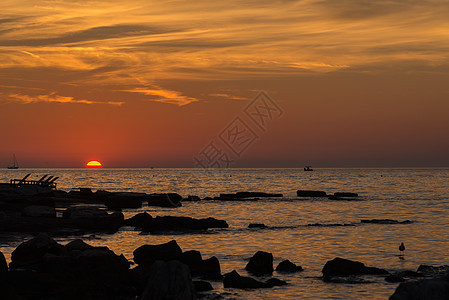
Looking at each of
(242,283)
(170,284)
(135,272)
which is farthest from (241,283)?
(170,284)

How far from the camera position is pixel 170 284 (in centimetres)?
1762

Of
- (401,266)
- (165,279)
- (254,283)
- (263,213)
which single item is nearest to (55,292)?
(165,279)

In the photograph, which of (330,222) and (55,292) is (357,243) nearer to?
(330,222)

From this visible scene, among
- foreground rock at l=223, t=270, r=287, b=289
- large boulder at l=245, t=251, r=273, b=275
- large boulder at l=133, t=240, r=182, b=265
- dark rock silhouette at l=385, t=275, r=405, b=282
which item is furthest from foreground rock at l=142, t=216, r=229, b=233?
dark rock silhouette at l=385, t=275, r=405, b=282

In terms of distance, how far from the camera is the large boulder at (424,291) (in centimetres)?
1619

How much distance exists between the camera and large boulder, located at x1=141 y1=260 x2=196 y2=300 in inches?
691

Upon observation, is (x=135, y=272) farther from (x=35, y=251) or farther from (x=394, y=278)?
(x=394, y=278)

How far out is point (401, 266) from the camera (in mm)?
31578

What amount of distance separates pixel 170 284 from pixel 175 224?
30959mm

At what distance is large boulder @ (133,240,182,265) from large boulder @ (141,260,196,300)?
9246 millimetres

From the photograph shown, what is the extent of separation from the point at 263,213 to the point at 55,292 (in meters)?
49.8

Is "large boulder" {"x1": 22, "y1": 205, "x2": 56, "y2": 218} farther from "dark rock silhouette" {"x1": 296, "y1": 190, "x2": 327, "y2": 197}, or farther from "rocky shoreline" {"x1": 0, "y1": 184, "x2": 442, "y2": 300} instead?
"dark rock silhouette" {"x1": 296, "y1": 190, "x2": 327, "y2": 197}

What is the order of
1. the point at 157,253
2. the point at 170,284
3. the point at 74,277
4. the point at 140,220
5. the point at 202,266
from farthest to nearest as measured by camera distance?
1. the point at 140,220
2. the point at 157,253
3. the point at 202,266
4. the point at 74,277
5. the point at 170,284

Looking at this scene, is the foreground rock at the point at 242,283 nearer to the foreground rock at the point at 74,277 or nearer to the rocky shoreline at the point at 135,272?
the rocky shoreline at the point at 135,272
